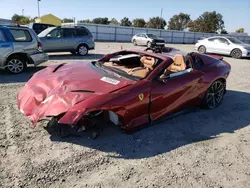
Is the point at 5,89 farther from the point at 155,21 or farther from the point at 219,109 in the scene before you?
the point at 155,21

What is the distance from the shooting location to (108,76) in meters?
3.92

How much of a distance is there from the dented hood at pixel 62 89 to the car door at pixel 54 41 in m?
7.60

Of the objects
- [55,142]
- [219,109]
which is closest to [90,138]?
[55,142]

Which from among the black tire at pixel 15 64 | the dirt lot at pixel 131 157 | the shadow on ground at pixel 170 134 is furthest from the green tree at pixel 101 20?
the dirt lot at pixel 131 157

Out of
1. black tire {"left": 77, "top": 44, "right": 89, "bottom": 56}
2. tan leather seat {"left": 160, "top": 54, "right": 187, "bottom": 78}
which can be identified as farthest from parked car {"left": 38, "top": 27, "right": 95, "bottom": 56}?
tan leather seat {"left": 160, "top": 54, "right": 187, "bottom": 78}

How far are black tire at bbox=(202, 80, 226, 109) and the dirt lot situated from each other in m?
0.76

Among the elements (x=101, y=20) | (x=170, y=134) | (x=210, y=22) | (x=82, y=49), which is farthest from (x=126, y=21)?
(x=170, y=134)

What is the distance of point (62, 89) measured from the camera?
11.5ft

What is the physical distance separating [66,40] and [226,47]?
1091 cm

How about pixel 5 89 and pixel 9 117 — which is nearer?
pixel 9 117

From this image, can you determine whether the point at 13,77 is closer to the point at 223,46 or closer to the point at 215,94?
the point at 215,94

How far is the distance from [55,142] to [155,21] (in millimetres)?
75800

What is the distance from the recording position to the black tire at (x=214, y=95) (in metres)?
5.05

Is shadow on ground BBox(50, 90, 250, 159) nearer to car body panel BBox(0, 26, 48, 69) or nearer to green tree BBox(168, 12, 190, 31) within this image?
car body panel BBox(0, 26, 48, 69)
